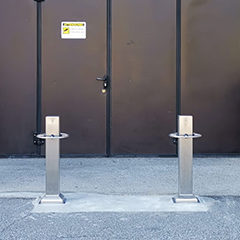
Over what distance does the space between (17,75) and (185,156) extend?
141 inches

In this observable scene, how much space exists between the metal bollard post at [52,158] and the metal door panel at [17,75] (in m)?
2.65

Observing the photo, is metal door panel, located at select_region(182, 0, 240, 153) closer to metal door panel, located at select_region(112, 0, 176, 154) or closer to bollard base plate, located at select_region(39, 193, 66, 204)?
metal door panel, located at select_region(112, 0, 176, 154)

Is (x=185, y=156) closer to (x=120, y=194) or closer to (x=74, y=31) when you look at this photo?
(x=120, y=194)

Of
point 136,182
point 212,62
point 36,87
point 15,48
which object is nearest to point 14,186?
point 136,182

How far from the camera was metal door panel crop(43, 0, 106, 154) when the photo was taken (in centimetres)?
721

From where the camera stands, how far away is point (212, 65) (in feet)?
23.8

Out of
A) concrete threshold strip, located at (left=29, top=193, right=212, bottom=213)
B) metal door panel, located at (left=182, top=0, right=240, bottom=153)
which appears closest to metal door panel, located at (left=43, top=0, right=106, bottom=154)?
metal door panel, located at (left=182, top=0, right=240, bottom=153)

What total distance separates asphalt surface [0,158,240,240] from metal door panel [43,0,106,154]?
2.46 feet

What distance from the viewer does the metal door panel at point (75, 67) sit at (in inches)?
284

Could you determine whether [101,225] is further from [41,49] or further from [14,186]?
[41,49]

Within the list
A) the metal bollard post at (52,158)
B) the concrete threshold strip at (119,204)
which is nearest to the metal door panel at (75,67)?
the concrete threshold strip at (119,204)

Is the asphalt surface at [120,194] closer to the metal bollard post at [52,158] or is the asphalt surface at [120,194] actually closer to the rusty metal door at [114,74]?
the metal bollard post at [52,158]

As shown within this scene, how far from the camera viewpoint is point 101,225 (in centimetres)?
412

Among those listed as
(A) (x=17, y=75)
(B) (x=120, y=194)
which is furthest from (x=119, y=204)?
(A) (x=17, y=75)
